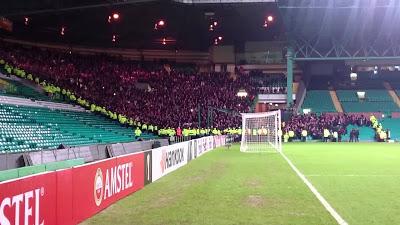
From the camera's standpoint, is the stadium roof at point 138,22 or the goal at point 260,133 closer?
the goal at point 260,133

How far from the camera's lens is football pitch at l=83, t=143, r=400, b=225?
30.2 ft

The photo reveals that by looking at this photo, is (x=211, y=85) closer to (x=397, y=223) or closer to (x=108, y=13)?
(x=108, y=13)

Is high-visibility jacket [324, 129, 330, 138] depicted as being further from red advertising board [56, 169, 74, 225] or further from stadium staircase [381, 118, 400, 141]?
red advertising board [56, 169, 74, 225]

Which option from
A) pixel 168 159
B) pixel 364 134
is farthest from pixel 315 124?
pixel 168 159

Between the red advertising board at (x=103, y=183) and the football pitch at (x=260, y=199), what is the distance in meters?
0.23

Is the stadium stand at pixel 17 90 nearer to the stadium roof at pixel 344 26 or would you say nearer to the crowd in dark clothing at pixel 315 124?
the stadium roof at pixel 344 26

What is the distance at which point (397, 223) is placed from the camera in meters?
8.55

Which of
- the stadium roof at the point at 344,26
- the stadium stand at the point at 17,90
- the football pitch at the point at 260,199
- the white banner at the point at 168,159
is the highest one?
the stadium roof at the point at 344,26

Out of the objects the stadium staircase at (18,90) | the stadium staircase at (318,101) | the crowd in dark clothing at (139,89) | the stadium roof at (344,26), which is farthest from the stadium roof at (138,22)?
the stadium staircase at (318,101)

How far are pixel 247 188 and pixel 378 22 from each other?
4089cm

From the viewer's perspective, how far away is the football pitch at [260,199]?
9.20 meters

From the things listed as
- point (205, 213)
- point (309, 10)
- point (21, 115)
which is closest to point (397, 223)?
point (205, 213)

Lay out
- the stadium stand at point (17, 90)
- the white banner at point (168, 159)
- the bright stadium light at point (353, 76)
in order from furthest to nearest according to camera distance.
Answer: the bright stadium light at point (353, 76)
the stadium stand at point (17, 90)
the white banner at point (168, 159)

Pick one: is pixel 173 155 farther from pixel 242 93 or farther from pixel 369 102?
pixel 369 102
